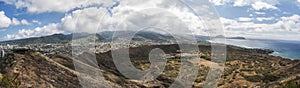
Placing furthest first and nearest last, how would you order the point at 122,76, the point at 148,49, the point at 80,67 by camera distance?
the point at 148,49
the point at 122,76
the point at 80,67

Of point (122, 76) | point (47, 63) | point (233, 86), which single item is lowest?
point (233, 86)

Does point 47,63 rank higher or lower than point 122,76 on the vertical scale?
higher

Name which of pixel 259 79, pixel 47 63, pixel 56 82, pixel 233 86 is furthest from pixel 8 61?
pixel 259 79

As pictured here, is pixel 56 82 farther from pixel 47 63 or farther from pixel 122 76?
pixel 122 76

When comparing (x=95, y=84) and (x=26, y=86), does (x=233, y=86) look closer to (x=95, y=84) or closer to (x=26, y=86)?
(x=95, y=84)

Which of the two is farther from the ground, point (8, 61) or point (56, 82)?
point (8, 61)

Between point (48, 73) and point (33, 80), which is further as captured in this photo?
point (48, 73)

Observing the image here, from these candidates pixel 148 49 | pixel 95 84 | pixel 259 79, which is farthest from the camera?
pixel 148 49

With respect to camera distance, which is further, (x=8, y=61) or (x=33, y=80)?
(x=8, y=61)

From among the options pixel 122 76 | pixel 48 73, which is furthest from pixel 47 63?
pixel 122 76
